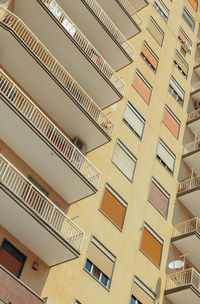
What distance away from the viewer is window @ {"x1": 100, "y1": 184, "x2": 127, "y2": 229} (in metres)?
19.0

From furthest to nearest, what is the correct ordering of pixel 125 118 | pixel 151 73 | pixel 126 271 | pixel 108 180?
pixel 151 73, pixel 125 118, pixel 108 180, pixel 126 271

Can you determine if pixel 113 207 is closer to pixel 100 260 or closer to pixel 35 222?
pixel 100 260

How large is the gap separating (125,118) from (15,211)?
921 centimetres

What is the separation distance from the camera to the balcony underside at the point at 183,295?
62.8ft

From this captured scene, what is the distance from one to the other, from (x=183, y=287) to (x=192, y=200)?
5.15 m

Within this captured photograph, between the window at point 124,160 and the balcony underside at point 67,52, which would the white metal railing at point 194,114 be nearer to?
the window at point 124,160


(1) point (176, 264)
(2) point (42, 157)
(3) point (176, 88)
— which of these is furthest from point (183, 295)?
(3) point (176, 88)

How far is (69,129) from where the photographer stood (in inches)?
762

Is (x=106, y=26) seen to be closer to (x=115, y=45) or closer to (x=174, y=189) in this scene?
(x=115, y=45)

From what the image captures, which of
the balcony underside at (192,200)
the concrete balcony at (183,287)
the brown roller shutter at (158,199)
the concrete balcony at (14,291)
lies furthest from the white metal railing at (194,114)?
the concrete balcony at (14,291)

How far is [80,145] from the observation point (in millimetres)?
19281

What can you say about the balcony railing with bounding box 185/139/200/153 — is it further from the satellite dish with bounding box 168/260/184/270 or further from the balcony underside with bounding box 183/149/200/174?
the satellite dish with bounding box 168/260/184/270

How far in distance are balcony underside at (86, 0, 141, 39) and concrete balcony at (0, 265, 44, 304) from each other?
15265mm

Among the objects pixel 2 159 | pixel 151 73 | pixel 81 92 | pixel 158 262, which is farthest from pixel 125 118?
pixel 2 159
